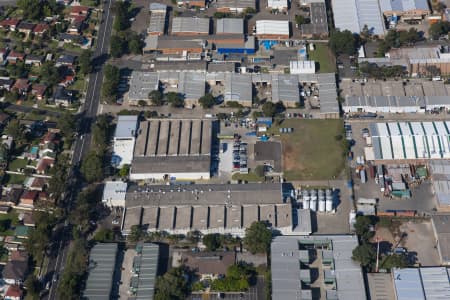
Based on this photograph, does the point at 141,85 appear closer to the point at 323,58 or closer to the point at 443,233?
the point at 323,58

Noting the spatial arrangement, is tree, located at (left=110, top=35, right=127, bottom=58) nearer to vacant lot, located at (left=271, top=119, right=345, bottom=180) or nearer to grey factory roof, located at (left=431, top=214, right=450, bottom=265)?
vacant lot, located at (left=271, top=119, right=345, bottom=180)

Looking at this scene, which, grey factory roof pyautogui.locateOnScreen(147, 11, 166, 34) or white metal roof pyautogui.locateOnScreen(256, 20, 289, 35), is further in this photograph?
grey factory roof pyautogui.locateOnScreen(147, 11, 166, 34)

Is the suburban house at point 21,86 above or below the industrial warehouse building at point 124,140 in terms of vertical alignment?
above

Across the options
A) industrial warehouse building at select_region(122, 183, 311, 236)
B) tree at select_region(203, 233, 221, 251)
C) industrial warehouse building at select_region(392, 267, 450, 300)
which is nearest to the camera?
industrial warehouse building at select_region(392, 267, 450, 300)

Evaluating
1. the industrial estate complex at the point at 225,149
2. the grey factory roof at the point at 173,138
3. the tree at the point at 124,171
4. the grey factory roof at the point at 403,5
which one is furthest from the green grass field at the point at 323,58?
the tree at the point at 124,171

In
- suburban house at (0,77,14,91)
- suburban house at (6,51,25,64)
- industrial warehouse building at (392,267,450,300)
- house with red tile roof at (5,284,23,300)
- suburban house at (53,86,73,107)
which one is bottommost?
house with red tile roof at (5,284,23,300)

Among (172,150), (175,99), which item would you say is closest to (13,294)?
(172,150)

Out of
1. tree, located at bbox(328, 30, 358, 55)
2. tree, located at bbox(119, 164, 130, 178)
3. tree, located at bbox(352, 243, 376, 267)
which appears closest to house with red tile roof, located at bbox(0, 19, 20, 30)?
tree, located at bbox(119, 164, 130, 178)

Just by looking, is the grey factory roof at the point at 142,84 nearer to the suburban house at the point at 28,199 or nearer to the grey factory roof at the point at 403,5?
the suburban house at the point at 28,199
